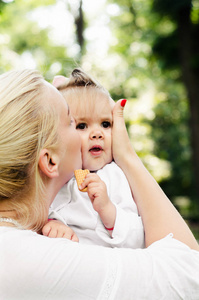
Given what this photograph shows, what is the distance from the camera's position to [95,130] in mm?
2184

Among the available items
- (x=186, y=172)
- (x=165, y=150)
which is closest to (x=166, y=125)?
(x=165, y=150)

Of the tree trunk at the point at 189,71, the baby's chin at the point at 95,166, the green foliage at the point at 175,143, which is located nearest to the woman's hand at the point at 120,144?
the baby's chin at the point at 95,166

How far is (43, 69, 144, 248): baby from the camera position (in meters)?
1.81

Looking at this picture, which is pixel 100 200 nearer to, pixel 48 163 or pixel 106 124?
pixel 48 163

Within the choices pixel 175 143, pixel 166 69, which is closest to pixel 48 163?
pixel 166 69

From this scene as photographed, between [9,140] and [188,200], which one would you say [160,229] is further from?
[188,200]

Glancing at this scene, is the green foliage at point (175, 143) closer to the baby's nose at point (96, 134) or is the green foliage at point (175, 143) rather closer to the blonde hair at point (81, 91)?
the blonde hair at point (81, 91)

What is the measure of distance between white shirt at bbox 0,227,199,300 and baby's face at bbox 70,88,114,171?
80 cm

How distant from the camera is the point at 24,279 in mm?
1354

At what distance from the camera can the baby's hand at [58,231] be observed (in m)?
1.77

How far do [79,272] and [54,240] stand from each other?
0.17 metres

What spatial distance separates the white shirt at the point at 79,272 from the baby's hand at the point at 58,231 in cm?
31

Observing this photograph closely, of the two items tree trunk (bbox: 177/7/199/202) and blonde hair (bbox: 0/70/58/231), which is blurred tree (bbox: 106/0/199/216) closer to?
tree trunk (bbox: 177/7/199/202)

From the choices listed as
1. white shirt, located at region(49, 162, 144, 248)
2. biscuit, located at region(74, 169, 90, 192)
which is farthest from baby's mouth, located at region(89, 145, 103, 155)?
biscuit, located at region(74, 169, 90, 192)
